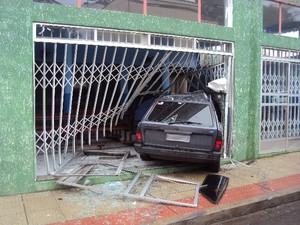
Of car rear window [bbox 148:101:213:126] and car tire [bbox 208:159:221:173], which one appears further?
car tire [bbox 208:159:221:173]

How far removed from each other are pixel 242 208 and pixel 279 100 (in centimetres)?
409

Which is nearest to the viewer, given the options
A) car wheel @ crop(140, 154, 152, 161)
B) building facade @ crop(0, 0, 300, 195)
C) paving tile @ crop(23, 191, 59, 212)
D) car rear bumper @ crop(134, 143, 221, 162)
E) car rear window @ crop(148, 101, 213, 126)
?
paving tile @ crop(23, 191, 59, 212)

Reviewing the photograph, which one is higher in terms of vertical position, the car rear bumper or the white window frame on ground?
the white window frame on ground

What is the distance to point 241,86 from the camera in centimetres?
700

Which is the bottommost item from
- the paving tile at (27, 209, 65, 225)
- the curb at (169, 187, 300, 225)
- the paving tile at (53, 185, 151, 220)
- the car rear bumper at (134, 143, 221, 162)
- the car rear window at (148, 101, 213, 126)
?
the curb at (169, 187, 300, 225)

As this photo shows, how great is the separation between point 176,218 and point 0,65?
3.51 metres

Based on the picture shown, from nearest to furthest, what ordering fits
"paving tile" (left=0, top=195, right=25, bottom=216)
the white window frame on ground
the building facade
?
"paving tile" (left=0, top=195, right=25, bottom=216)
the building facade
the white window frame on ground

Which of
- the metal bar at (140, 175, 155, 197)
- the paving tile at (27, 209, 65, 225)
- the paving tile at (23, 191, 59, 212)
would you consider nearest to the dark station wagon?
the metal bar at (140, 175, 155, 197)

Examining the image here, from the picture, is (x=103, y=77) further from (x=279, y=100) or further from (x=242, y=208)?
(x=279, y=100)

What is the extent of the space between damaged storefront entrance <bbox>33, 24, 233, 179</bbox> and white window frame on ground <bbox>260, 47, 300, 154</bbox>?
122cm

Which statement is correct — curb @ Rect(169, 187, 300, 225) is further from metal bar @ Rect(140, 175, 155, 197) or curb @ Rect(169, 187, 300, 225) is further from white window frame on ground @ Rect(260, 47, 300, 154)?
white window frame on ground @ Rect(260, 47, 300, 154)

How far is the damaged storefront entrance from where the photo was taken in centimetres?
521

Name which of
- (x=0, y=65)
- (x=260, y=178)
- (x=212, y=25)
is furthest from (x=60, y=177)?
(x=212, y=25)

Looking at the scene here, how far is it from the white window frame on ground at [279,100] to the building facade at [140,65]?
28 mm
